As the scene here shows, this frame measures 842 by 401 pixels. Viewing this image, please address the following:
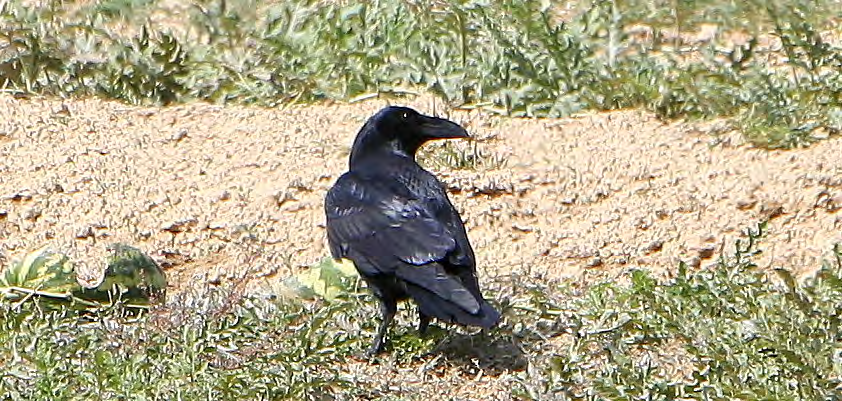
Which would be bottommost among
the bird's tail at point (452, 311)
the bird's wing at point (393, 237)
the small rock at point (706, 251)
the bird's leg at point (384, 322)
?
the small rock at point (706, 251)

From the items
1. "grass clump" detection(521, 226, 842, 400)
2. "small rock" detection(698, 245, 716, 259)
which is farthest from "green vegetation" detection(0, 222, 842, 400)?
"small rock" detection(698, 245, 716, 259)

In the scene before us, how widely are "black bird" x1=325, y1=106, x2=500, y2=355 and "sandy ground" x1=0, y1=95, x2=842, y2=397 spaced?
42cm

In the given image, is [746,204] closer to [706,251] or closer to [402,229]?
[706,251]

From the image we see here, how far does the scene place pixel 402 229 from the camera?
6.14 meters

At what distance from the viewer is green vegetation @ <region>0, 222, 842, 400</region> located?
5.57m

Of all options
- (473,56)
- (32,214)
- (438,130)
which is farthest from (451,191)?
(32,214)

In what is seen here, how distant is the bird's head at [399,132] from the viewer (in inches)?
276

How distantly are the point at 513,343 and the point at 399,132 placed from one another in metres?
1.21

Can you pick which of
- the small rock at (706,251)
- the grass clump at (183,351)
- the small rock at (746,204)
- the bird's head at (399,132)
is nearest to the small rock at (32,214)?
the grass clump at (183,351)

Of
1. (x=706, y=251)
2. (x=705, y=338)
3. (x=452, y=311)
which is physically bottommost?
(x=706, y=251)

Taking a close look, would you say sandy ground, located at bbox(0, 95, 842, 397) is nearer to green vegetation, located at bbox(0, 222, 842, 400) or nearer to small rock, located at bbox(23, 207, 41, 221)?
small rock, located at bbox(23, 207, 41, 221)

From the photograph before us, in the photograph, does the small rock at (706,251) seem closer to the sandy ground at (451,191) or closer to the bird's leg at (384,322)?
the sandy ground at (451,191)

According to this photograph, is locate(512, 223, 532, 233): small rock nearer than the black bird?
No

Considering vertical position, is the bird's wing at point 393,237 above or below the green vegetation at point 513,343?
above
